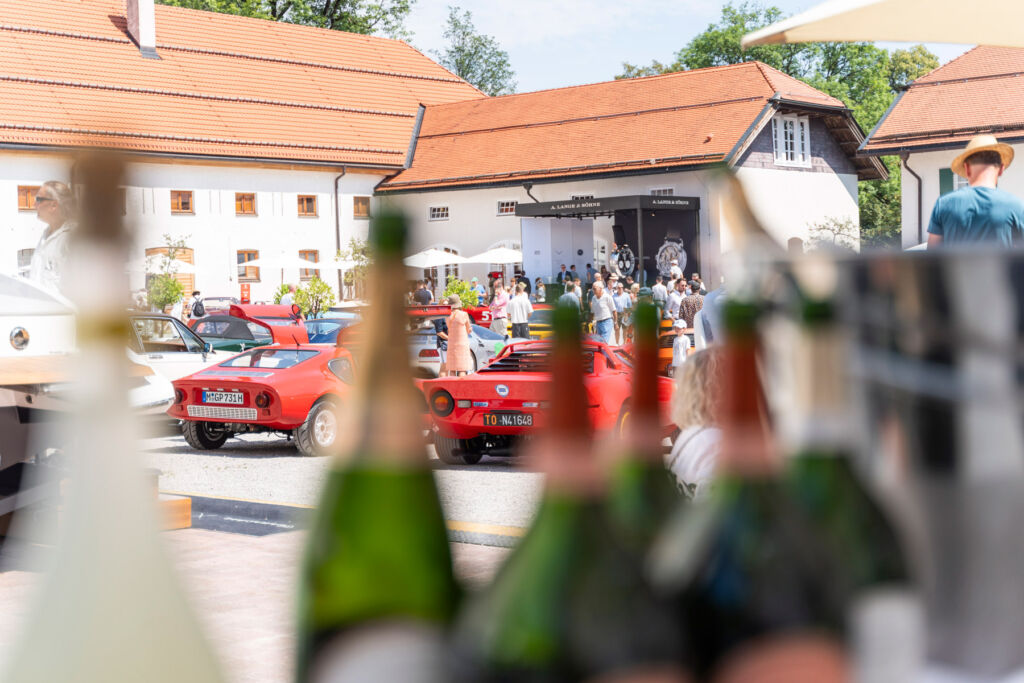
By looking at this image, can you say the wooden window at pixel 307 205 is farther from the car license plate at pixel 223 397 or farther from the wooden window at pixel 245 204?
the car license plate at pixel 223 397

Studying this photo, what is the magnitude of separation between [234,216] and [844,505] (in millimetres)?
41130

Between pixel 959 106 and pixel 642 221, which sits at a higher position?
pixel 959 106


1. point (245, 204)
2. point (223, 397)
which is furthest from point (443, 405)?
point (245, 204)

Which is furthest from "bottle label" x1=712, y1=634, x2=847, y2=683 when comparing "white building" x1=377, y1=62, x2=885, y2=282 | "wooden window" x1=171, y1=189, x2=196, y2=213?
"wooden window" x1=171, y1=189, x2=196, y2=213

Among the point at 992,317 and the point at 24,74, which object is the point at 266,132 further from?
the point at 992,317

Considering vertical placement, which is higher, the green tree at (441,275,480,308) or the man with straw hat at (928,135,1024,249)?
the man with straw hat at (928,135,1024,249)

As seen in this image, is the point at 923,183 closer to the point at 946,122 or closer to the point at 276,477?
the point at 946,122

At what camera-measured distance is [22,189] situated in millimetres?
35750

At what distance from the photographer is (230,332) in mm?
21625

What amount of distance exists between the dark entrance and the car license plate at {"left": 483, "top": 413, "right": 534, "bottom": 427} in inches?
905

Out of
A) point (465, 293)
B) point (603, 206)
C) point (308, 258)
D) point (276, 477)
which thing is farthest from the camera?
point (308, 258)

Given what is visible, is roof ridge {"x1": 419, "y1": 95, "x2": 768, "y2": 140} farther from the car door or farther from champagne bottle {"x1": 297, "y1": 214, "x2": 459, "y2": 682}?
champagne bottle {"x1": 297, "y1": 214, "x2": 459, "y2": 682}

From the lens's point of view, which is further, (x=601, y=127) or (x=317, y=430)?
(x=601, y=127)

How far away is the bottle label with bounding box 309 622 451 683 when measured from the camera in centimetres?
66
